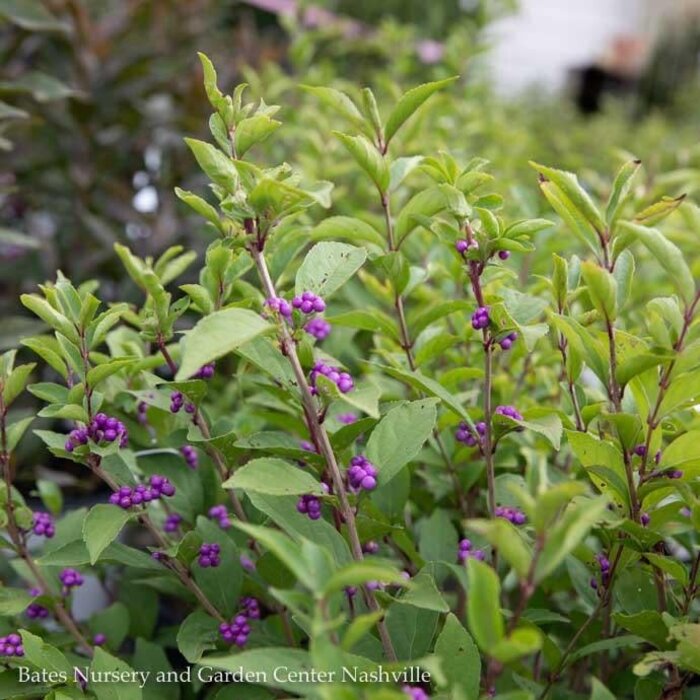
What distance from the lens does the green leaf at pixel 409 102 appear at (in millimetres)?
594

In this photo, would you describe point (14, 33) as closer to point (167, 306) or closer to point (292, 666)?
point (167, 306)

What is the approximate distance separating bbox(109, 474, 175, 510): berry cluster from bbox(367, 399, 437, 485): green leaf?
0.51 feet

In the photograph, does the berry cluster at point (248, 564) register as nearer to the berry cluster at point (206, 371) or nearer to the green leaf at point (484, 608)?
the berry cluster at point (206, 371)

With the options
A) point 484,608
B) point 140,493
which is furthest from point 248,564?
point 484,608

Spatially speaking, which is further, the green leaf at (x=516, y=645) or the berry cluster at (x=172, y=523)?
the berry cluster at (x=172, y=523)

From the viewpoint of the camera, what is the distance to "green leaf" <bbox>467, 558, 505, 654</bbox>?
0.38 metres

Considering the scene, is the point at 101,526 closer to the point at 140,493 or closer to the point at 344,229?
the point at 140,493

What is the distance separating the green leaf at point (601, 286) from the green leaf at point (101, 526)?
0.33 meters

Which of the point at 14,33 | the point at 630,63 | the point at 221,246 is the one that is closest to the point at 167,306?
the point at 221,246

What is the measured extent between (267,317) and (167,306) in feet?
0.31

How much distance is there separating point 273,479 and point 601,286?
0.22 meters

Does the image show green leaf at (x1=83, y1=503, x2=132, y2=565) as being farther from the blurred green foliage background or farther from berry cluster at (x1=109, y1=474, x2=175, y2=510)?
the blurred green foliage background

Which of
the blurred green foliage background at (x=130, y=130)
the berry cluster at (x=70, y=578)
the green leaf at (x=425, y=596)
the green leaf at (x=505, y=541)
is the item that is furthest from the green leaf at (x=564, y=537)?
the blurred green foliage background at (x=130, y=130)

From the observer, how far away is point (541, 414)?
1.92 ft
